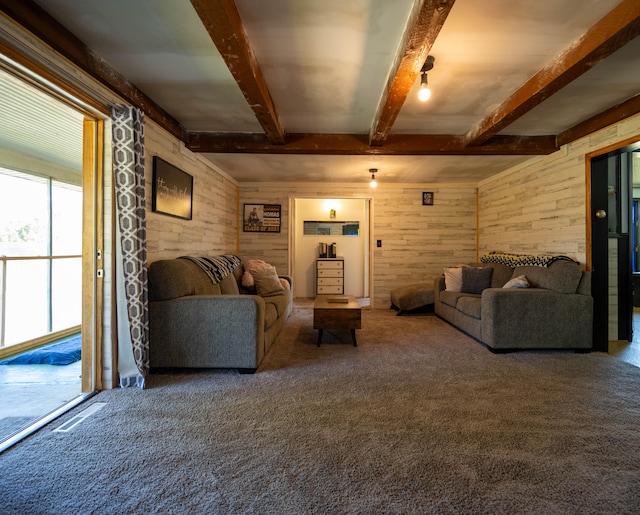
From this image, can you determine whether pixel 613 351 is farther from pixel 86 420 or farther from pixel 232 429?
pixel 86 420

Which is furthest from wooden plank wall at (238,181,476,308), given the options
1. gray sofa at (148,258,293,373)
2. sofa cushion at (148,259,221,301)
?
gray sofa at (148,258,293,373)

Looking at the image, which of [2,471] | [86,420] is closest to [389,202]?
[86,420]

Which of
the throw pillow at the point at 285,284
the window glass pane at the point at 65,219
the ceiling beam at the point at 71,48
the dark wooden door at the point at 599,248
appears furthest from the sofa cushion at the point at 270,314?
the dark wooden door at the point at 599,248

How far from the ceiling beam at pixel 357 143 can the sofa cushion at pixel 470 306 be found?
5.73 ft

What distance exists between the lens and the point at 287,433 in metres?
1.71

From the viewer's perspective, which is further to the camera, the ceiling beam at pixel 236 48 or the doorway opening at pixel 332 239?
the doorway opening at pixel 332 239

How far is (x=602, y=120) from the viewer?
2.96 m

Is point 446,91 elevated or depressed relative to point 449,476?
elevated

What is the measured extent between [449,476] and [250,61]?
99.9 inches

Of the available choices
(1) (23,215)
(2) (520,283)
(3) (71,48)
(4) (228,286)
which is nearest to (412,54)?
(3) (71,48)

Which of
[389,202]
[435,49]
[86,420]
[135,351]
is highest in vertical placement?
[435,49]

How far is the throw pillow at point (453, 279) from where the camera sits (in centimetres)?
441

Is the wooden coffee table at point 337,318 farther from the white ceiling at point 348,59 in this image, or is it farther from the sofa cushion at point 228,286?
the white ceiling at point 348,59

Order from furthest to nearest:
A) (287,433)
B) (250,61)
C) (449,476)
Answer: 1. (250,61)
2. (287,433)
3. (449,476)
